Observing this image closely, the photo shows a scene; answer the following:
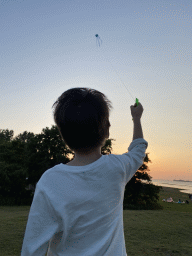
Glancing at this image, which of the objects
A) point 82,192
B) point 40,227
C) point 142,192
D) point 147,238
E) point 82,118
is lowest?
point 142,192

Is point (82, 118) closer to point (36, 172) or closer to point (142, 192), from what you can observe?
point (142, 192)

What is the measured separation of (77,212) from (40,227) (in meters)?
0.21

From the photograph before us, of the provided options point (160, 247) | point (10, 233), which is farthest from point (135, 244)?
point (10, 233)

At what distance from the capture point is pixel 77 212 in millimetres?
1213

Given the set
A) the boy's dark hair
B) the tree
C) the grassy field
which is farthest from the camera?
the tree

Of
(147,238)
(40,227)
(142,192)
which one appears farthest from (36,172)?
(40,227)

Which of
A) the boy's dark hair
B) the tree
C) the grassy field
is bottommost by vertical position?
the tree

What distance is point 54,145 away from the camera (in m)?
32.7

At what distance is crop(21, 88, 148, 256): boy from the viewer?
1.17 meters

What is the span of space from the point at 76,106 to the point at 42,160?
31182mm

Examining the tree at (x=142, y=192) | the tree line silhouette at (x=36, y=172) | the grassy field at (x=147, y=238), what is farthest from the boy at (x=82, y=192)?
the tree at (x=142, y=192)

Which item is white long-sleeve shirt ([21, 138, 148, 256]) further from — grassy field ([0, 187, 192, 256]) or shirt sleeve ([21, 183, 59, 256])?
grassy field ([0, 187, 192, 256])

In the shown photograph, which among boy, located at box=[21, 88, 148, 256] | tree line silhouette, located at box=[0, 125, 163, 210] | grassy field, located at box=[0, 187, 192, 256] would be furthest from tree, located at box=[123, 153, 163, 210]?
boy, located at box=[21, 88, 148, 256]

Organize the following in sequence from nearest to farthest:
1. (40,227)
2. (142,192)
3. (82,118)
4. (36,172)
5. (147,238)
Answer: (40,227), (82,118), (147,238), (142,192), (36,172)
